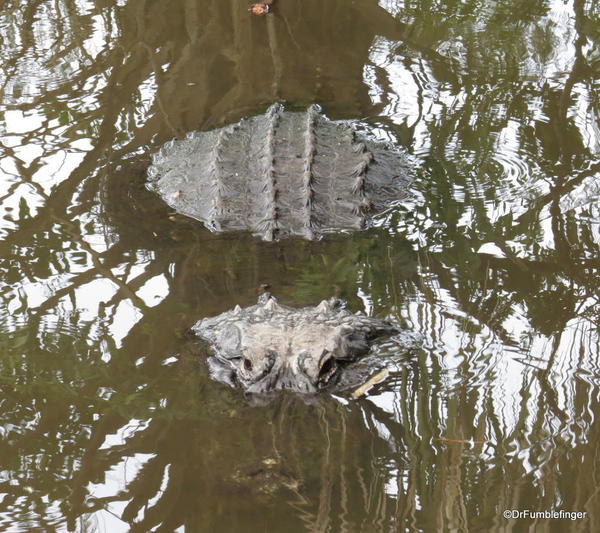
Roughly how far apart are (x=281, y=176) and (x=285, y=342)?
2.09m

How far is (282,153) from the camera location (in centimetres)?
705

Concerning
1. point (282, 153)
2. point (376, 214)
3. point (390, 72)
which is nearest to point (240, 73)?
point (390, 72)

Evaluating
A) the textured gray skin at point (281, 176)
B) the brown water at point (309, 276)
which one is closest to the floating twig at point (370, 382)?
the brown water at point (309, 276)

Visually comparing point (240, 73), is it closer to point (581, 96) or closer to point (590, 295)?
point (581, 96)

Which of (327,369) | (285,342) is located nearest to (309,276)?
(285,342)

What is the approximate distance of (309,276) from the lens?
19.8ft

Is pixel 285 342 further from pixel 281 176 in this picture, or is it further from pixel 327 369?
pixel 281 176

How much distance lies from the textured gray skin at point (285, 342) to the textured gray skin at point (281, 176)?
118 cm

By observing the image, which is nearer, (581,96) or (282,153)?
(282,153)

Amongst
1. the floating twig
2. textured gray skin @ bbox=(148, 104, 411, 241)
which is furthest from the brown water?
textured gray skin @ bbox=(148, 104, 411, 241)

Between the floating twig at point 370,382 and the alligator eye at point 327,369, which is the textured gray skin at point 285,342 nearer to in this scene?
the alligator eye at point 327,369

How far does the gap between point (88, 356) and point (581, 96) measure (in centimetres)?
524

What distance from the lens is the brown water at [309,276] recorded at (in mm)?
4328

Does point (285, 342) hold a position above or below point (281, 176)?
below
